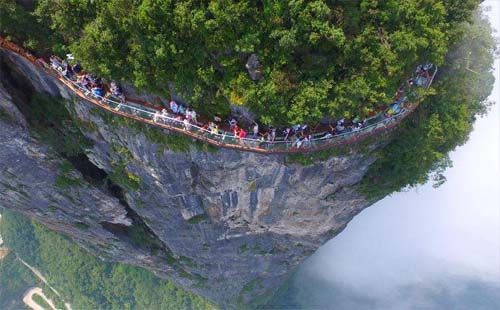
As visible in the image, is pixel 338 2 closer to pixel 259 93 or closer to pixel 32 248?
pixel 259 93

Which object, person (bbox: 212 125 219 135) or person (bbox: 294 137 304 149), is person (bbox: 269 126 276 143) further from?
person (bbox: 212 125 219 135)

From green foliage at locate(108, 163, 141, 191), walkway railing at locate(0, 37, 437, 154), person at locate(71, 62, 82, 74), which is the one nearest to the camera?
person at locate(71, 62, 82, 74)

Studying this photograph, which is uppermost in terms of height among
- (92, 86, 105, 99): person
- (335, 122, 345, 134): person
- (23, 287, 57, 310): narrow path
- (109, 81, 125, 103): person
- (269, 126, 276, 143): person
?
(335, 122, 345, 134): person

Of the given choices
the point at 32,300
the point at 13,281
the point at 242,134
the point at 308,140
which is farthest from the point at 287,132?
the point at 13,281

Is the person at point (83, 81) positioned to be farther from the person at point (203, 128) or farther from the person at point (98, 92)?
the person at point (203, 128)

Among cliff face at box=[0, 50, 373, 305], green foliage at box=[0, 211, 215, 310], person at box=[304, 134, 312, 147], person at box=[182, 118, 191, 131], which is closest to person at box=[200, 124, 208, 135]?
person at box=[182, 118, 191, 131]

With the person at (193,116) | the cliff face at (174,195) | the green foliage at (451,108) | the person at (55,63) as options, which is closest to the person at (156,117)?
the cliff face at (174,195)
